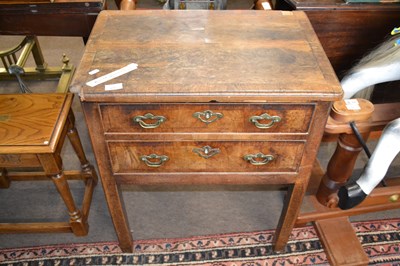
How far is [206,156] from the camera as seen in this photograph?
1.09 metres

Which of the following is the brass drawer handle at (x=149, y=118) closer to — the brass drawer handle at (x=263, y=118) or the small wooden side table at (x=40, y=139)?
the brass drawer handle at (x=263, y=118)

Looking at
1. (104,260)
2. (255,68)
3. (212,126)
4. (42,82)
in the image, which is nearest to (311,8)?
(255,68)

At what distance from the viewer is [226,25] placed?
1200mm

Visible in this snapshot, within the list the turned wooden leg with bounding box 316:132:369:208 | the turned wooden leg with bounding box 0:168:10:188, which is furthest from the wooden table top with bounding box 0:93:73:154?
the turned wooden leg with bounding box 316:132:369:208

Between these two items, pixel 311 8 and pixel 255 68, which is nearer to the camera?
pixel 255 68

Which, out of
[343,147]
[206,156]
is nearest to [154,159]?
[206,156]

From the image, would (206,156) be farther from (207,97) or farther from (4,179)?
(4,179)

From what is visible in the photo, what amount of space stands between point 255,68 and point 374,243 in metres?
1.06

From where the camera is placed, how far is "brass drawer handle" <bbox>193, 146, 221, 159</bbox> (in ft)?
3.53

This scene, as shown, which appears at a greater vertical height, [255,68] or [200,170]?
[255,68]

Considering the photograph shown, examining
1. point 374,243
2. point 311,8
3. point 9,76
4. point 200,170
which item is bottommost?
point 374,243

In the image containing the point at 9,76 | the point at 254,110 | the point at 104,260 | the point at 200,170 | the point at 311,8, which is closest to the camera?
the point at 254,110

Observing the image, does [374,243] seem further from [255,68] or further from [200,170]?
[255,68]

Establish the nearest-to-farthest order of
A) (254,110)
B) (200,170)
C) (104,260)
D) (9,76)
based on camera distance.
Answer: (254,110)
(200,170)
(104,260)
(9,76)
